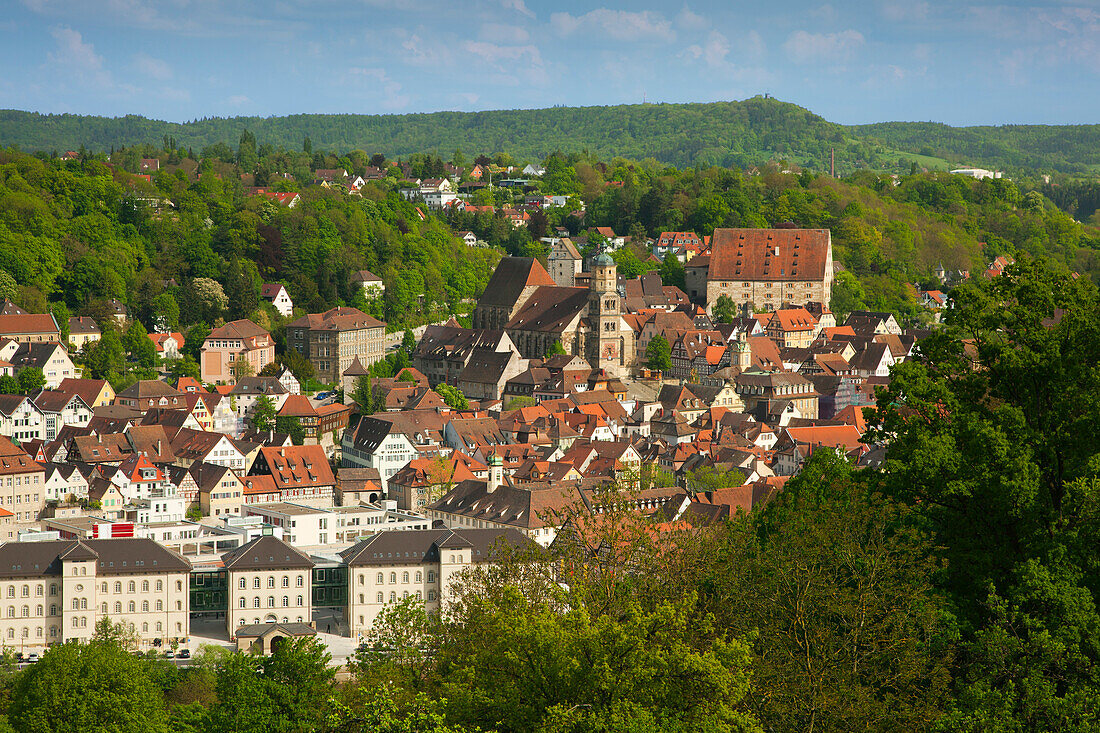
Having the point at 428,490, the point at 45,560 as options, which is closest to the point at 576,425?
the point at 428,490

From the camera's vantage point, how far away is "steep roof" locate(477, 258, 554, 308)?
91.1 metres

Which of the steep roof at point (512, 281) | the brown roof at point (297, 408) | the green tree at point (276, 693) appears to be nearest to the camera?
the green tree at point (276, 693)

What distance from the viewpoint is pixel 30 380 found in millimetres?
75375

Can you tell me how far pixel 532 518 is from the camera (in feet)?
181

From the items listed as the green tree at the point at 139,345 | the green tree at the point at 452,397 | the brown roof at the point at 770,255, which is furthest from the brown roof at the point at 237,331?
the brown roof at the point at 770,255

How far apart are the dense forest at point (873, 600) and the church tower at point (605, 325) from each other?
193 feet

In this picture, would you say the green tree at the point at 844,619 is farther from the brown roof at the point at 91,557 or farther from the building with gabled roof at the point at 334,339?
the building with gabled roof at the point at 334,339

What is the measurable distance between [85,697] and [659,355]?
53691mm

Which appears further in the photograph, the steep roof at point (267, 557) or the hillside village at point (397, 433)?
the steep roof at point (267, 557)

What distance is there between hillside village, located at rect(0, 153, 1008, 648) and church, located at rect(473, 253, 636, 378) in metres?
0.13

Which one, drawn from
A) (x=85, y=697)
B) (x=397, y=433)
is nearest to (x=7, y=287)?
(x=397, y=433)

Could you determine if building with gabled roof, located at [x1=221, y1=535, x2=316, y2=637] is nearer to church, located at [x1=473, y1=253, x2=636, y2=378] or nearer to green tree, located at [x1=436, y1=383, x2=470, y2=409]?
green tree, located at [x1=436, y1=383, x2=470, y2=409]

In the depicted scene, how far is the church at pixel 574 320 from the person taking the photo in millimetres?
84188

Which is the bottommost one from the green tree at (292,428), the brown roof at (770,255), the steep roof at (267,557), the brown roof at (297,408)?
the steep roof at (267,557)
